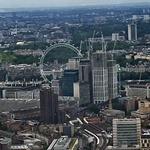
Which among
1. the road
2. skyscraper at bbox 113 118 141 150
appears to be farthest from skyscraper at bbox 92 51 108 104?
skyscraper at bbox 113 118 141 150

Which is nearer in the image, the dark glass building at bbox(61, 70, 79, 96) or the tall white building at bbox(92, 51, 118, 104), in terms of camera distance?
the tall white building at bbox(92, 51, 118, 104)

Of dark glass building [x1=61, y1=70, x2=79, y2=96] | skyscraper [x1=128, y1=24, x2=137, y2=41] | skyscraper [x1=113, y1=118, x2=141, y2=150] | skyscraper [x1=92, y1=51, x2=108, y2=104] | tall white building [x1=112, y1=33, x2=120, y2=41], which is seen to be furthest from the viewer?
skyscraper [x1=128, y1=24, x2=137, y2=41]

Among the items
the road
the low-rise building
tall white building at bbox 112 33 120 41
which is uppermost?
the low-rise building

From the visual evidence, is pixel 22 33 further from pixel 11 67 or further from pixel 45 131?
pixel 45 131

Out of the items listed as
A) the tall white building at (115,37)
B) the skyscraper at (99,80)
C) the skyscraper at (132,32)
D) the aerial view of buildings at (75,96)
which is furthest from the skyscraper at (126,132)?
the skyscraper at (132,32)

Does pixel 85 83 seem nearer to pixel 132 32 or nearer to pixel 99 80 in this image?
pixel 99 80

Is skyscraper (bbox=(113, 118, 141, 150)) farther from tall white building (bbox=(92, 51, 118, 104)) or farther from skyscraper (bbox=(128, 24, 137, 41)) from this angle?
skyscraper (bbox=(128, 24, 137, 41))

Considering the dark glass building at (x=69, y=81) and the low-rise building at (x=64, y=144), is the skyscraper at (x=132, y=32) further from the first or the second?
the low-rise building at (x=64, y=144)
